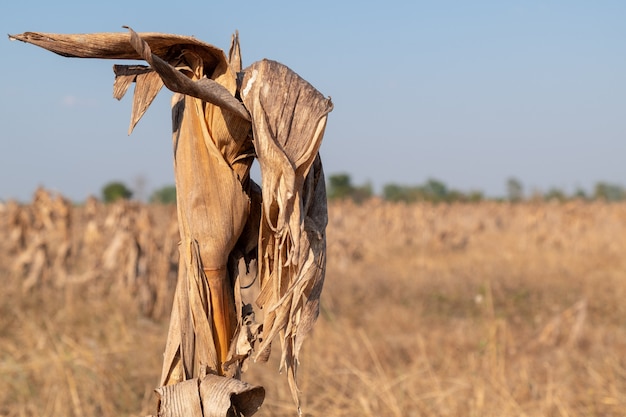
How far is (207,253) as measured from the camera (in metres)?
0.77

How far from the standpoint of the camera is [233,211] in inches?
29.8

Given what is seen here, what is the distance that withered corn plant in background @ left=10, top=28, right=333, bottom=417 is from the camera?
694mm

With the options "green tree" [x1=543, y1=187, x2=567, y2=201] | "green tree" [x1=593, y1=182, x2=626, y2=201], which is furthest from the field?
"green tree" [x1=593, y1=182, x2=626, y2=201]

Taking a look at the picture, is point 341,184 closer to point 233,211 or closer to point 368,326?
point 368,326

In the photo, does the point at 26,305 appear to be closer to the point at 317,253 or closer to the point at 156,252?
the point at 156,252

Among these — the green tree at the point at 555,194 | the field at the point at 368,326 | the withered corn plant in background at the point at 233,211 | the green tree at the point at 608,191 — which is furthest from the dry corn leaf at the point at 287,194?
the green tree at the point at 608,191

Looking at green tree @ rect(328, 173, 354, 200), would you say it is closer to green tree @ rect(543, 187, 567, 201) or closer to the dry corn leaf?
green tree @ rect(543, 187, 567, 201)

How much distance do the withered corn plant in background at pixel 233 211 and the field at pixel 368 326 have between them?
4.13 feet

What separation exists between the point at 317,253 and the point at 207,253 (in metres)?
0.13

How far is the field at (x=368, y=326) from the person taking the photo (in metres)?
2.42

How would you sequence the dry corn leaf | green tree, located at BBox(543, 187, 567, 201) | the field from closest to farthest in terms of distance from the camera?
the dry corn leaf, the field, green tree, located at BBox(543, 187, 567, 201)

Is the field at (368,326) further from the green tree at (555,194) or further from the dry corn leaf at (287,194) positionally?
the green tree at (555,194)

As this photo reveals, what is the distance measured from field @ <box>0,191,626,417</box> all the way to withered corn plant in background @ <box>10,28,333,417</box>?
126cm

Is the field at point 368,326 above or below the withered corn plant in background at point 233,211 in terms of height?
below
